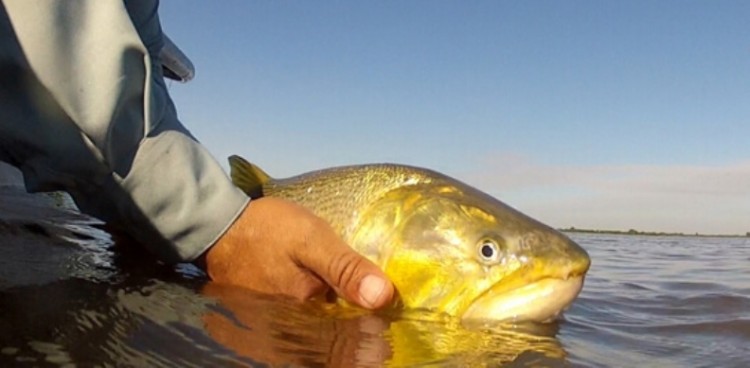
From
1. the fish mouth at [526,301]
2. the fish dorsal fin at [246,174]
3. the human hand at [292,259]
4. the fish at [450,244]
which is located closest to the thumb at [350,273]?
the human hand at [292,259]

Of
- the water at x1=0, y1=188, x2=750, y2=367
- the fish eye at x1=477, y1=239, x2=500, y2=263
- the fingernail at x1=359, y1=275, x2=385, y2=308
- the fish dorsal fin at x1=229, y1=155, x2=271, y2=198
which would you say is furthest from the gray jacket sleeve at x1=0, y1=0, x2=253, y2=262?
the fish eye at x1=477, y1=239, x2=500, y2=263

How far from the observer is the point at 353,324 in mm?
2148

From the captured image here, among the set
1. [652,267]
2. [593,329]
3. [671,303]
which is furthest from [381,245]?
[652,267]

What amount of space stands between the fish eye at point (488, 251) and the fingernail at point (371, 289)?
1.28 ft

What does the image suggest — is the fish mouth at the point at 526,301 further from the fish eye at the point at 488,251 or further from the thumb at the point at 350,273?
the thumb at the point at 350,273

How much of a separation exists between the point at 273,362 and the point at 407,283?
3.42ft

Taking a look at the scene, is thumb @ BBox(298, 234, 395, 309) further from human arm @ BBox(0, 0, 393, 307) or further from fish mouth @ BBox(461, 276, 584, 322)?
fish mouth @ BBox(461, 276, 584, 322)

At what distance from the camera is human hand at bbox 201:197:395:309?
7.77 ft

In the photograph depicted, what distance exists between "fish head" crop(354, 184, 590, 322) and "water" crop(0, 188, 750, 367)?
10 centimetres

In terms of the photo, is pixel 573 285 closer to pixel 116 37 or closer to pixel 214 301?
pixel 214 301

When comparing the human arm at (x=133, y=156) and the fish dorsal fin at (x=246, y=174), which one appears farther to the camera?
the fish dorsal fin at (x=246, y=174)

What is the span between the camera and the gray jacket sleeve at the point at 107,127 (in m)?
1.84

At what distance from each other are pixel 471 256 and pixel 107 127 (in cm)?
130

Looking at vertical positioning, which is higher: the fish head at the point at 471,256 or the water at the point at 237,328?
the fish head at the point at 471,256
